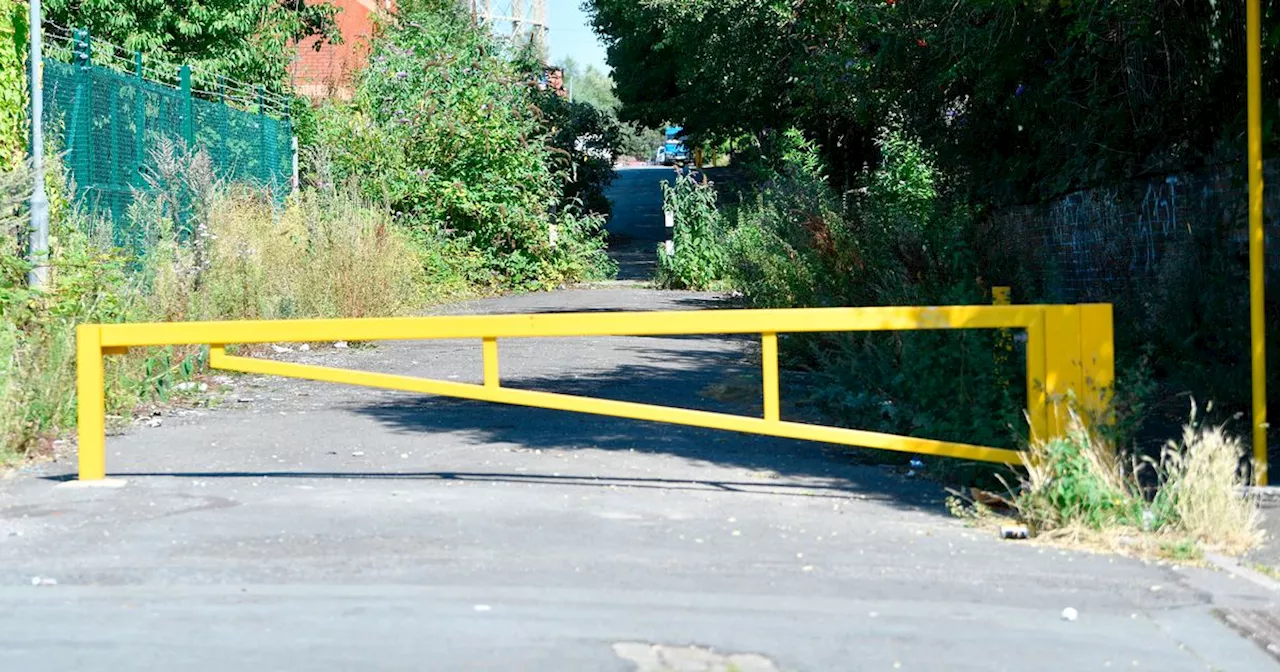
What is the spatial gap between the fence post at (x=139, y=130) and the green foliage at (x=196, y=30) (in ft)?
34.5

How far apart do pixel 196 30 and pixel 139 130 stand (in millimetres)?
11535

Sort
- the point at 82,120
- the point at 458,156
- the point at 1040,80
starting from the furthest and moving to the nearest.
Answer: the point at 458,156 → the point at 1040,80 → the point at 82,120

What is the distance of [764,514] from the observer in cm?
690

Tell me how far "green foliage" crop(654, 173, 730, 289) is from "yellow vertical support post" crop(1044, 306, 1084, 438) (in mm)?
19524

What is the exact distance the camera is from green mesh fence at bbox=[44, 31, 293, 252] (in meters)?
12.7

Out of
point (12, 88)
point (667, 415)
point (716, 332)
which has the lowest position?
point (667, 415)

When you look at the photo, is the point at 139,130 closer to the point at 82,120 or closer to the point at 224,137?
the point at 82,120

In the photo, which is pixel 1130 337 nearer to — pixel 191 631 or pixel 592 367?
pixel 592 367

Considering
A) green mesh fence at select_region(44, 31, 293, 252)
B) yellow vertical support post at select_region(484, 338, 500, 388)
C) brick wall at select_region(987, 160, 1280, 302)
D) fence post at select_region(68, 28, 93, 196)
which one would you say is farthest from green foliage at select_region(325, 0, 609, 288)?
yellow vertical support post at select_region(484, 338, 500, 388)

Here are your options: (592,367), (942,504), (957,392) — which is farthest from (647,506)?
(592,367)

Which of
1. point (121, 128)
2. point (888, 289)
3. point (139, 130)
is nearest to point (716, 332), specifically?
point (888, 289)

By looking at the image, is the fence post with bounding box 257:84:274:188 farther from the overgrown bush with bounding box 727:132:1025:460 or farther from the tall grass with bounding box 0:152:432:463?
the overgrown bush with bounding box 727:132:1025:460

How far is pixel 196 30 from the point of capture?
25438 mm

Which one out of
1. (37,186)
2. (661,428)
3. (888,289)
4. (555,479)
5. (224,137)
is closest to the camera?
(555,479)
